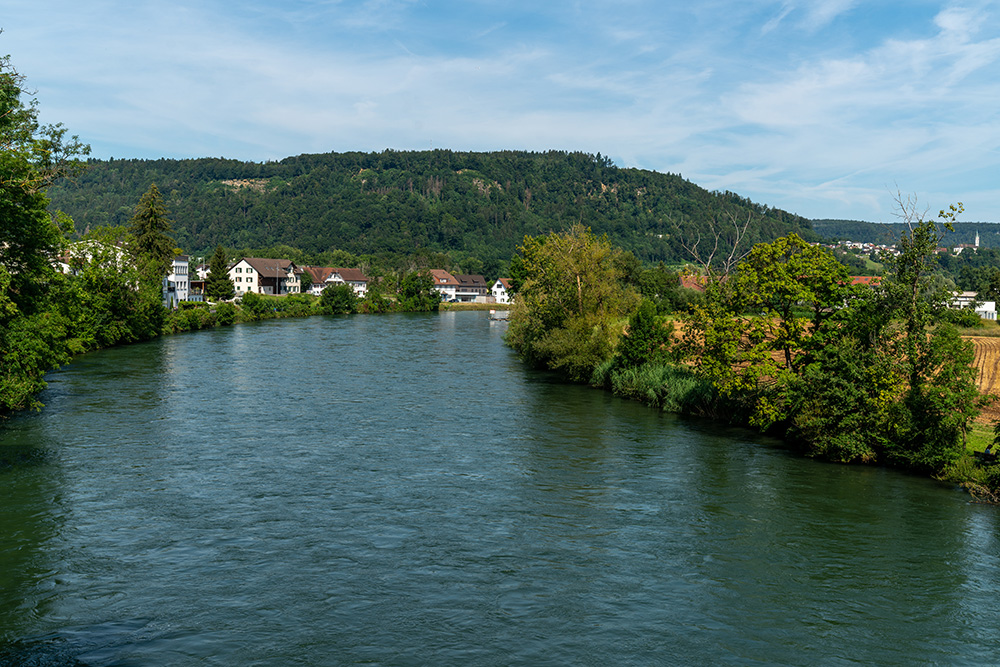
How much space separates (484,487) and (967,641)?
44.5 feet

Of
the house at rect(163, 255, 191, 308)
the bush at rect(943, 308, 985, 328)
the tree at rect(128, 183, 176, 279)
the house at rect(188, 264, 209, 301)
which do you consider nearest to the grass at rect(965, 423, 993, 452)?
the bush at rect(943, 308, 985, 328)

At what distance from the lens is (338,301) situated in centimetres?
12962

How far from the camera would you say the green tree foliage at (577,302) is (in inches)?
1901

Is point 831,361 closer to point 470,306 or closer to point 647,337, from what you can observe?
point 647,337

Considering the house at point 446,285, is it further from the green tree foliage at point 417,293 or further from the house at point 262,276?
the house at point 262,276

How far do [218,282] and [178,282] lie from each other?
705cm

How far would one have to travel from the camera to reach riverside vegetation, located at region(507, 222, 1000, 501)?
2481 centimetres

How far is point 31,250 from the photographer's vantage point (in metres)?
30.9

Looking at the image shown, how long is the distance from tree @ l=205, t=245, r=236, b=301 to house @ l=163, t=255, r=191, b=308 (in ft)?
11.1

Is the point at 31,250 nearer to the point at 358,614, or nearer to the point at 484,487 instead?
the point at 484,487

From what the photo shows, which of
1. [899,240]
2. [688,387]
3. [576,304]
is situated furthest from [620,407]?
[899,240]

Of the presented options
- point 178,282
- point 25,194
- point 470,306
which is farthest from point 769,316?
point 470,306

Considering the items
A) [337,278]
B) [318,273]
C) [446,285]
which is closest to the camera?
[337,278]

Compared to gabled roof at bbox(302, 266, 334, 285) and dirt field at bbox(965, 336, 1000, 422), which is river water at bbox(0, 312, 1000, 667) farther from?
gabled roof at bbox(302, 266, 334, 285)
